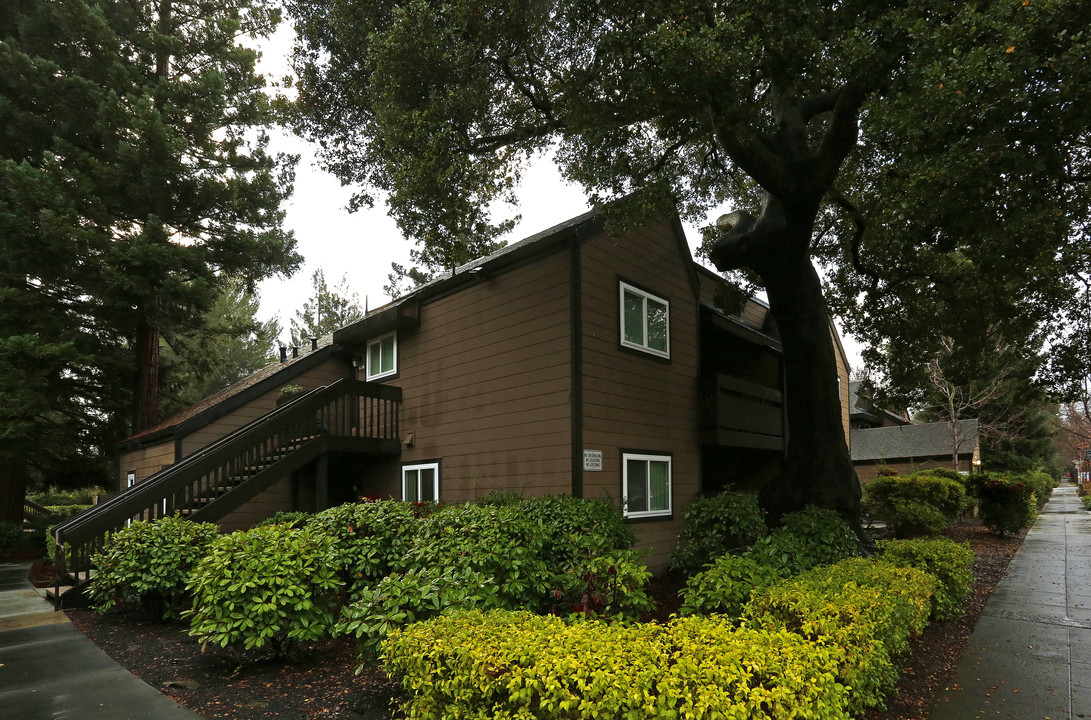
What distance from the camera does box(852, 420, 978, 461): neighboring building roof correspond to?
3411 cm

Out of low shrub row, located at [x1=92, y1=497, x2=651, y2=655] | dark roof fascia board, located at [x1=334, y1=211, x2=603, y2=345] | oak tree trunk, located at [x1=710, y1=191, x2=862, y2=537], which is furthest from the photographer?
oak tree trunk, located at [x1=710, y1=191, x2=862, y2=537]

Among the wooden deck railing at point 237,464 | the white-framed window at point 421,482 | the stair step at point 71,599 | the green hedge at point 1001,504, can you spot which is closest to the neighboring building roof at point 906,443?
the green hedge at point 1001,504

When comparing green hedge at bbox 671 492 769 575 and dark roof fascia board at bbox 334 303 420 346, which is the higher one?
dark roof fascia board at bbox 334 303 420 346

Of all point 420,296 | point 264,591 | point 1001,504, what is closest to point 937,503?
point 1001,504

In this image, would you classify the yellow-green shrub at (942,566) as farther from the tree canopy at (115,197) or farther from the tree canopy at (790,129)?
the tree canopy at (115,197)

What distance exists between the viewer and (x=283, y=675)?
18.9 feet

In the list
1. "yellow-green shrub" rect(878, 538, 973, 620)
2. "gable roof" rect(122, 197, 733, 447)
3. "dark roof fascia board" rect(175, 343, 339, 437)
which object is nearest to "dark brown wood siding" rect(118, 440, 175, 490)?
"gable roof" rect(122, 197, 733, 447)

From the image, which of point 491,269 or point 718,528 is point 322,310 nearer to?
point 491,269

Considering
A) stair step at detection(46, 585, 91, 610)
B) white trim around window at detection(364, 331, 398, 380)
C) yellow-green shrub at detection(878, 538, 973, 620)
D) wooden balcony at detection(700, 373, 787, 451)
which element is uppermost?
white trim around window at detection(364, 331, 398, 380)

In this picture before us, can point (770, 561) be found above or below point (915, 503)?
above

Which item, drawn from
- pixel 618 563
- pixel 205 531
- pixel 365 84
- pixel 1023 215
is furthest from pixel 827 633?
pixel 365 84

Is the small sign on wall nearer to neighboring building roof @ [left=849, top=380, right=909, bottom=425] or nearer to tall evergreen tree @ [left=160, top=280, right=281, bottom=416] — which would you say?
neighboring building roof @ [left=849, top=380, right=909, bottom=425]

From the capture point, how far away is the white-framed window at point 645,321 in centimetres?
1145

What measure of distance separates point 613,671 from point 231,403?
1411 centimetres
